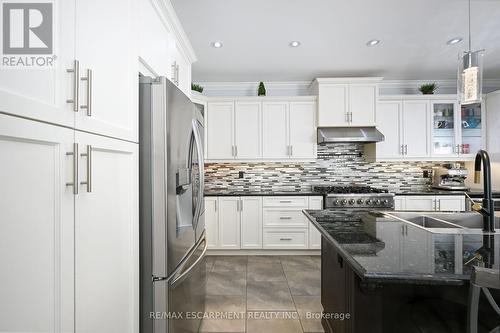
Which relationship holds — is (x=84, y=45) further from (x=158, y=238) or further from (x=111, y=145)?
(x=158, y=238)

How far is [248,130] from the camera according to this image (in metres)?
3.77

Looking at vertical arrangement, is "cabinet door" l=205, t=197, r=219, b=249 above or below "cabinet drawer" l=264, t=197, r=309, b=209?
below

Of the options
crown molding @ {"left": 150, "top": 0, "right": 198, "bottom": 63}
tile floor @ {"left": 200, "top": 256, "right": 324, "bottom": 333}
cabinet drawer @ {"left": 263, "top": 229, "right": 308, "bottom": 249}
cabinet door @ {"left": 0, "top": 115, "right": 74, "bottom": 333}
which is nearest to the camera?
cabinet door @ {"left": 0, "top": 115, "right": 74, "bottom": 333}

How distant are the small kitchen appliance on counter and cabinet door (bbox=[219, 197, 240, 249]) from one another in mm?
3247

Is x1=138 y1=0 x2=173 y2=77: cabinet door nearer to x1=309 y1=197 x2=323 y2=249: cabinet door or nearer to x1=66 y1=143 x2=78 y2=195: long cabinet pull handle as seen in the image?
x1=66 y1=143 x2=78 y2=195: long cabinet pull handle

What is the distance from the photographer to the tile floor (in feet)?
6.63

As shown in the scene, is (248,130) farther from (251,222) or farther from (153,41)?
(153,41)

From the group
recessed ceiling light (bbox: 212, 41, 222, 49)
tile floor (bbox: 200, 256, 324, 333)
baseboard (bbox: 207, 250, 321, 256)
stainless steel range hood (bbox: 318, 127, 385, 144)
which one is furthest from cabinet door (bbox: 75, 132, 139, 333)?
stainless steel range hood (bbox: 318, 127, 385, 144)

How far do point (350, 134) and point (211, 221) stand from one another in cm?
249

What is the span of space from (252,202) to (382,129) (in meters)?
2.34

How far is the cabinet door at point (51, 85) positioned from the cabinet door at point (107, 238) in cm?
12

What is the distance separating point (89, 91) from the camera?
0.83m

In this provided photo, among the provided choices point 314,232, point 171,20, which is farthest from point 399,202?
point 171,20

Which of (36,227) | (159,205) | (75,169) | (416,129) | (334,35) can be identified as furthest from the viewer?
(416,129)
